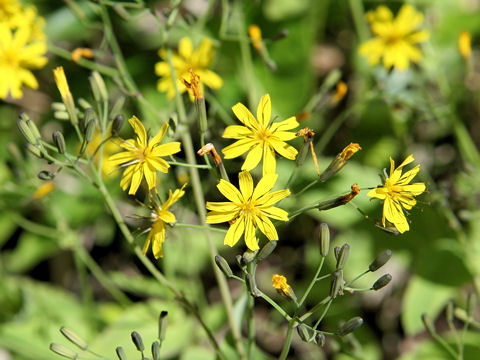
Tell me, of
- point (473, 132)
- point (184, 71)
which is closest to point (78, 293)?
point (184, 71)

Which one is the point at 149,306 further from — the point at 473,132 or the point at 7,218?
the point at 473,132

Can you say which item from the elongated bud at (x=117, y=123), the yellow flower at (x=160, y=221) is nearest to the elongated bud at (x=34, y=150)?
the elongated bud at (x=117, y=123)

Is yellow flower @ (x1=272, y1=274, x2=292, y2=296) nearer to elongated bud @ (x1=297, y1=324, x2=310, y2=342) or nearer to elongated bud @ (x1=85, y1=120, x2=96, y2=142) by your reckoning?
elongated bud @ (x1=297, y1=324, x2=310, y2=342)

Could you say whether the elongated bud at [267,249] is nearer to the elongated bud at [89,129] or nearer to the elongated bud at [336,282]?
the elongated bud at [336,282]

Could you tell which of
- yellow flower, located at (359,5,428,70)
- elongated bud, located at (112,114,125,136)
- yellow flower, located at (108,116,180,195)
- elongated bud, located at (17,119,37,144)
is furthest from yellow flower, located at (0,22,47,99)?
yellow flower, located at (359,5,428,70)

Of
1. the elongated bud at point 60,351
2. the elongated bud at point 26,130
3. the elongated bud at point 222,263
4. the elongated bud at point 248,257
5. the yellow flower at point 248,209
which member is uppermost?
the elongated bud at point 26,130

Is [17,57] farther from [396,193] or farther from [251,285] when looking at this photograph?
[396,193]
